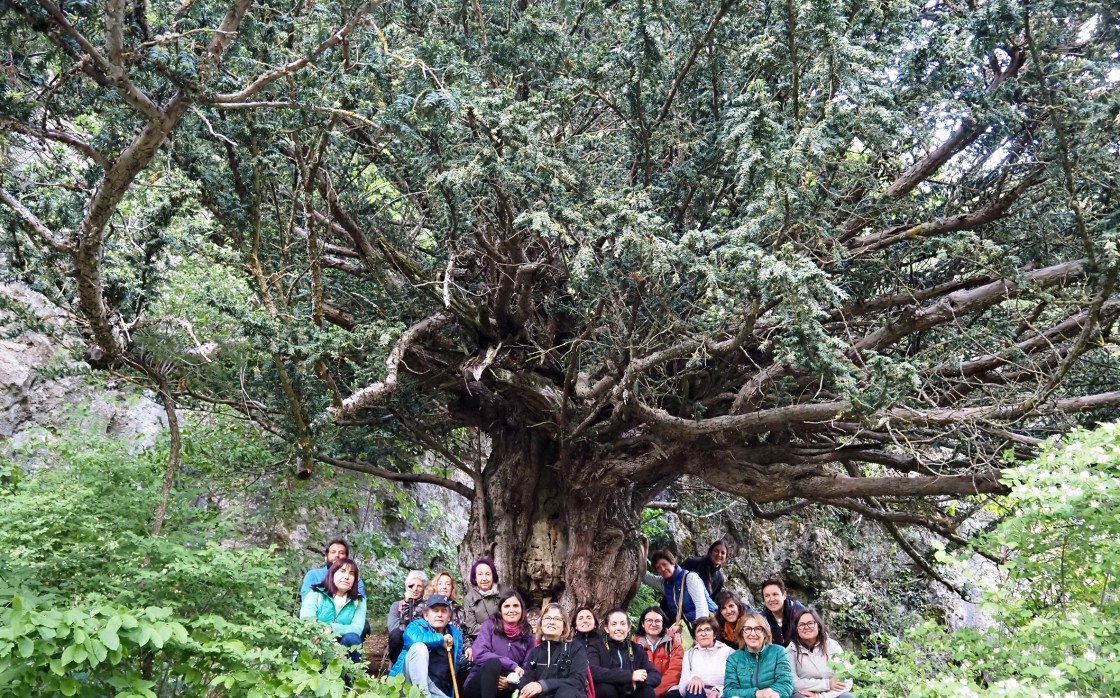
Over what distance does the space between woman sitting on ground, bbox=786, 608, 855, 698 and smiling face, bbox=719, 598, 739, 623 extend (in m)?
0.66

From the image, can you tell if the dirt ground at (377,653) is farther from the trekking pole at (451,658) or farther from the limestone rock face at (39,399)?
the limestone rock face at (39,399)

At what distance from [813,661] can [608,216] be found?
336cm

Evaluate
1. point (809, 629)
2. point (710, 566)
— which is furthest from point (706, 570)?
point (809, 629)

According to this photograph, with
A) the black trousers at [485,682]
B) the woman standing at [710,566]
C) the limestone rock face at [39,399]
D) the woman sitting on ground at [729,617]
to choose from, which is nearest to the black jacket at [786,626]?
the woman sitting on ground at [729,617]

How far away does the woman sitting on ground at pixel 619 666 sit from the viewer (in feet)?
15.9

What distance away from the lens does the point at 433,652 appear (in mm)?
4855

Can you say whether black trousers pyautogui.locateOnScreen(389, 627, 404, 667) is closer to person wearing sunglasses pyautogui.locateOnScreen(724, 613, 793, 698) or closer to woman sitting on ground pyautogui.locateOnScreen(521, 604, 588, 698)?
woman sitting on ground pyautogui.locateOnScreen(521, 604, 588, 698)

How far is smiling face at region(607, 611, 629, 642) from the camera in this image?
5031 mm

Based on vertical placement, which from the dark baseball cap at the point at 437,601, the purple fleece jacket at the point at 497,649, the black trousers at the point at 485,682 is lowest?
the black trousers at the point at 485,682

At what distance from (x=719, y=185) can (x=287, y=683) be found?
4076mm

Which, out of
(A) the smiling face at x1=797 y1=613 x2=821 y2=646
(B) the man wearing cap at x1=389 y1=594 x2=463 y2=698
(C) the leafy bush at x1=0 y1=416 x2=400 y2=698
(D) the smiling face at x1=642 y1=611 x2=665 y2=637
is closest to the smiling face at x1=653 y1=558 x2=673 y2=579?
(D) the smiling face at x1=642 y1=611 x2=665 y2=637

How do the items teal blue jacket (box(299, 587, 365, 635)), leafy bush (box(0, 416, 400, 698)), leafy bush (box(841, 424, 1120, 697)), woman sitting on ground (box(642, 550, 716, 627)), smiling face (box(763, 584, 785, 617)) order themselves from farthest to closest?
woman sitting on ground (box(642, 550, 716, 627))
smiling face (box(763, 584, 785, 617))
teal blue jacket (box(299, 587, 365, 635))
leafy bush (box(841, 424, 1120, 697))
leafy bush (box(0, 416, 400, 698))

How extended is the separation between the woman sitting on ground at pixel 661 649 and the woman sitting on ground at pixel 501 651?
2.75 ft

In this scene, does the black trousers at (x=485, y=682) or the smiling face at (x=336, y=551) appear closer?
the black trousers at (x=485, y=682)
